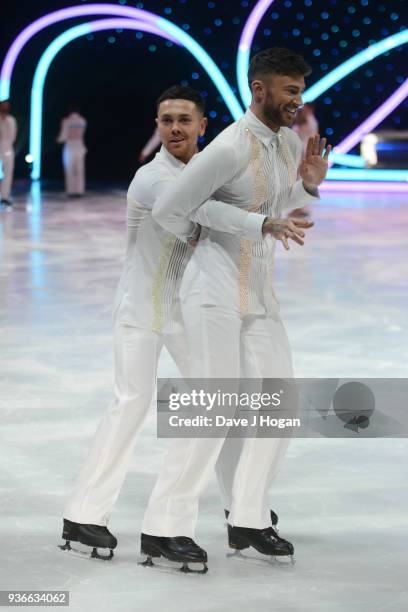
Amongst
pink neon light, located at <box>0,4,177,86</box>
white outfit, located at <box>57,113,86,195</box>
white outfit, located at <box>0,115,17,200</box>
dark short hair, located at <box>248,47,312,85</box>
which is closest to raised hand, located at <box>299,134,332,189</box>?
dark short hair, located at <box>248,47,312,85</box>

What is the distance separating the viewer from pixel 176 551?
11.5ft

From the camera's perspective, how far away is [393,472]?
447cm

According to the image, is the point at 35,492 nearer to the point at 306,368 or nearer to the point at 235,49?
the point at 306,368

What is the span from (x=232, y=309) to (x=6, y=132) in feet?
39.8

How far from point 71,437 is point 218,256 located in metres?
1.67

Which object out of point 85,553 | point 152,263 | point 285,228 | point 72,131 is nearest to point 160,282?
point 152,263

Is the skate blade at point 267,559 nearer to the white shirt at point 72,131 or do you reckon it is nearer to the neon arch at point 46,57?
the white shirt at point 72,131

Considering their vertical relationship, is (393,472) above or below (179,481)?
below

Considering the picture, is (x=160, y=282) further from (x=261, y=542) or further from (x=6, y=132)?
(x=6, y=132)

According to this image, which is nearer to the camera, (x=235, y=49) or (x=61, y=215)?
(x=61, y=215)

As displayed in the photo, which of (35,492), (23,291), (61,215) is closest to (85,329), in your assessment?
(23,291)

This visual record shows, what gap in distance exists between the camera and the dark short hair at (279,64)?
136 inches

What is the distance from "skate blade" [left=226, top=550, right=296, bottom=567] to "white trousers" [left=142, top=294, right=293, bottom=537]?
99 mm

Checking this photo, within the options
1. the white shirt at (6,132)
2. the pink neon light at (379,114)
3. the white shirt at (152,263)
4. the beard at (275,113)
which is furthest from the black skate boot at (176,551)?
the pink neon light at (379,114)
